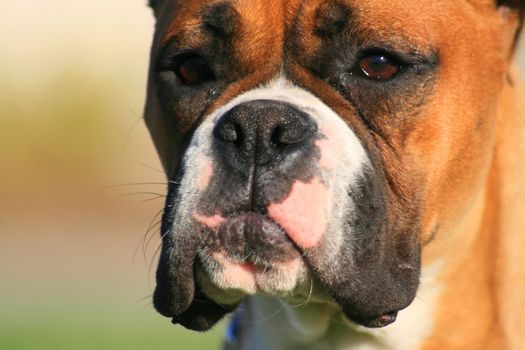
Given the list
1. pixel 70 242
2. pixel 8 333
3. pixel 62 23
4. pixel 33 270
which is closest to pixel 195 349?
pixel 8 333

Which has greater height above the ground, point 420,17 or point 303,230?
point 420,17

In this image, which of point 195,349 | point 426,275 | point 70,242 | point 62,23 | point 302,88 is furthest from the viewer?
point 62,23

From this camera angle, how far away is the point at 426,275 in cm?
433

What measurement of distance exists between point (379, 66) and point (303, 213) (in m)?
0.70

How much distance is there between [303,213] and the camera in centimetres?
365

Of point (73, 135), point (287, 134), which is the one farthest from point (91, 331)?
point (287, 134)

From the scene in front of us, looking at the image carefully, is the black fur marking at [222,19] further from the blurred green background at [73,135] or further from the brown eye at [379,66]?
the blurred green background at [73,135]

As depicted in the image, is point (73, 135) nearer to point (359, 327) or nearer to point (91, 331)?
point (91, 331)

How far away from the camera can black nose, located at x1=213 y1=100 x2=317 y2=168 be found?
12.1ft

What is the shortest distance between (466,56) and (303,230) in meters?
1.02

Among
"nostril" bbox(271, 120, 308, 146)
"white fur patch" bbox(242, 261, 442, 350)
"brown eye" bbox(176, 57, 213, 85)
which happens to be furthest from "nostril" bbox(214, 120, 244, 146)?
"white fur patch" bbox(242, 261, 442, 350)

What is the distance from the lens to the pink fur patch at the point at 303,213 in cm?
364

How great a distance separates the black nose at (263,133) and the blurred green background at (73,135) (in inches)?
436

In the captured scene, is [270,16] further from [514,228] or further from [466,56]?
[514,228]
